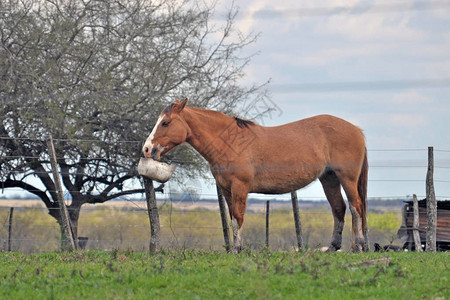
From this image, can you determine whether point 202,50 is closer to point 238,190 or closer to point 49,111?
point 49,111

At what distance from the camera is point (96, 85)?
1606cm

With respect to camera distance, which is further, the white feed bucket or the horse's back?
the horse's back

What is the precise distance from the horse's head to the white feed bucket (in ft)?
0.33

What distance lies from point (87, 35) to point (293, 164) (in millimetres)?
7962

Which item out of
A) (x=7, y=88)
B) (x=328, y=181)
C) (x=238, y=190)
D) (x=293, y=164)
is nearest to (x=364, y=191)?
(x=328, y=181)

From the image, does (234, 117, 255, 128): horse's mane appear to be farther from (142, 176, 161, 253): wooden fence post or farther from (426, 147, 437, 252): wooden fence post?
(426, 147, 437, 252): wooden fence post

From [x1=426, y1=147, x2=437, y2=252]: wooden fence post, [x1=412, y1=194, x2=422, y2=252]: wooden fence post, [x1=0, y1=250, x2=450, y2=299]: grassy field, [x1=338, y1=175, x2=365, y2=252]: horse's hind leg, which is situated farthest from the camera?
[x1=412, y1=194, x2=422, y2=252]: wooden fence post

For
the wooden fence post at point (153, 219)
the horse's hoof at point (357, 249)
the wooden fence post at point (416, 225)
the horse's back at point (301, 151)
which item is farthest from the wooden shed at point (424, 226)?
the wooden fence post at point (153, 219)

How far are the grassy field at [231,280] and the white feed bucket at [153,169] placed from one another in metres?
2.70

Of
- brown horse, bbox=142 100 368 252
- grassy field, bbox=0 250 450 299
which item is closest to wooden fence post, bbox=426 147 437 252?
brown horse, bbox=142 100 368 252

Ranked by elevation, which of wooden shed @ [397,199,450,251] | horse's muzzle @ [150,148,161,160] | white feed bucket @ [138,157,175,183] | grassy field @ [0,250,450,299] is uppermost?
horse's muzzle @ [150,148,161,160]

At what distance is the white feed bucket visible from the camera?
10820 mm

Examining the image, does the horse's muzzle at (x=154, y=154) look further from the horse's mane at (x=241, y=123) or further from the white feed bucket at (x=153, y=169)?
the horse's mane at (x=241, y=123)

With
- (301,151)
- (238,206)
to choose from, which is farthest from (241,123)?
(238,206)
